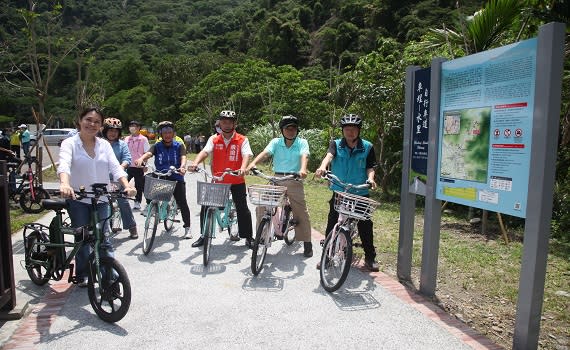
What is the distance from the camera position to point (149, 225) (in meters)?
5.89

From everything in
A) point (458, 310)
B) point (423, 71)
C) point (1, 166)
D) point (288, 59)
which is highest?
point (288, 59)

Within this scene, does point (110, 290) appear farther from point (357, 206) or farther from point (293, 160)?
point (293, 160)

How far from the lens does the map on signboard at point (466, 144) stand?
374cm

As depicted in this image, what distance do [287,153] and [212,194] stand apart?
1131 millimetres

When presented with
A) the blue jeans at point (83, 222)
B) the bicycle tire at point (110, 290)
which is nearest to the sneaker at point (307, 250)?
the blue jeans at point (83, 222)

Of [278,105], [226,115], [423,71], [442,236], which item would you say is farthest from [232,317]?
[278,105]

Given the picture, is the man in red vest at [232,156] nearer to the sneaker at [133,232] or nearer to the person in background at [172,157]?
the person in background at [172,157]

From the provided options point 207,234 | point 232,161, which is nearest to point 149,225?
point 207,234

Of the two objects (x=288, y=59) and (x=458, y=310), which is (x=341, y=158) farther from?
(x=288, y=59)

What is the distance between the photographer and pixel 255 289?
459 centimetres

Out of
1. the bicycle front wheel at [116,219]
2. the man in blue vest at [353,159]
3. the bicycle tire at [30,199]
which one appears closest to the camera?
the man in blue vest at [353,159]

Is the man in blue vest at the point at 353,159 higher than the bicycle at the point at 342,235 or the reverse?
higher

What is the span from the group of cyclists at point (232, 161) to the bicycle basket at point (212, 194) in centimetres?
32

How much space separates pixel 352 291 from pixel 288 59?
52382 mm
